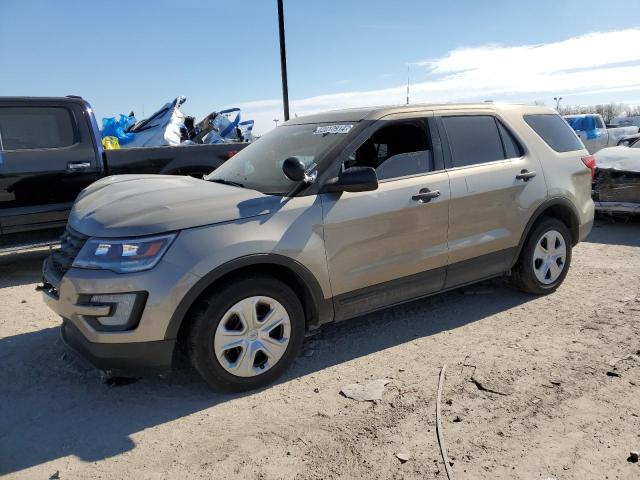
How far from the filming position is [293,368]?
12.1 feet

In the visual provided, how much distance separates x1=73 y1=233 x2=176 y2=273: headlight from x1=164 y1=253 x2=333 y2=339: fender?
0.29 m

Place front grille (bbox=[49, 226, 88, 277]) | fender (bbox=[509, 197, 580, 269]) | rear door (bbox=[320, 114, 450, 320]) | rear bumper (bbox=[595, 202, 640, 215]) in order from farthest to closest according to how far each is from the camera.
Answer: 1. rear bumper (bbox=[595, 202, 640, 215])
2. fender (bbox=[509, 197, 580, 269])
3. rear door (bbox=[320, 114, 450, 320])
4. front grille (bbox=[49, 226, 88, 277])

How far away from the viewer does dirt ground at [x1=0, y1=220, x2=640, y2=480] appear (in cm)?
263

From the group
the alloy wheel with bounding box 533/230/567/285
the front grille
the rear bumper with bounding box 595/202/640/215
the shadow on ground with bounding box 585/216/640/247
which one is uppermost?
the front grille

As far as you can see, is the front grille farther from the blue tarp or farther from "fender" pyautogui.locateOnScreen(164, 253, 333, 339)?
the blue tarp

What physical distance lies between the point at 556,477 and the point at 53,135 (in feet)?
20.5

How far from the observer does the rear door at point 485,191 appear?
13.7 ft

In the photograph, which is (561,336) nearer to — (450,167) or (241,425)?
(450,167)

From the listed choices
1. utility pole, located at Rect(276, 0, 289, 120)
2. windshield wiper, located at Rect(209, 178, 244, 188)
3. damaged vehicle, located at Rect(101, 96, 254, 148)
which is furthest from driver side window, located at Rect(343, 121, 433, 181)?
utility pole, located at Rect(276, 0, 289, 120)

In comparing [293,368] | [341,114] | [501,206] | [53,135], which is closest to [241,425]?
[293,368]

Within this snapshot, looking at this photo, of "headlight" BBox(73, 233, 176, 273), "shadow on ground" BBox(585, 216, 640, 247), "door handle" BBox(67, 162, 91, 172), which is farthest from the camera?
"shadow on ground" BBox(585, 216, 640, 247)

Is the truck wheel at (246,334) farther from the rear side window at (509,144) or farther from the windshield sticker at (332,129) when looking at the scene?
the rear side window at (509,144)

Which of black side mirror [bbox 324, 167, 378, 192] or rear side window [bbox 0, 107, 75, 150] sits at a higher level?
rear side window [bbox 0, 107, 75, 150]

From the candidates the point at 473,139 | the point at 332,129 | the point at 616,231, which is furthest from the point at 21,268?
the point at 616,231
